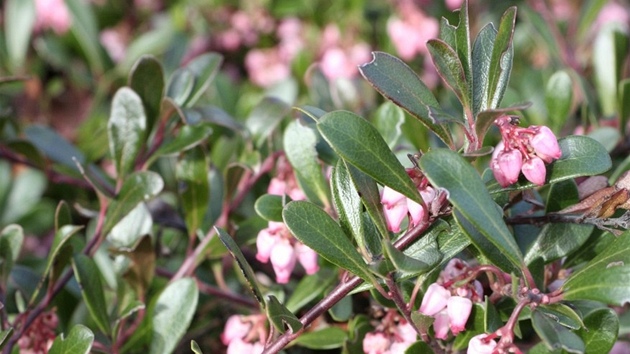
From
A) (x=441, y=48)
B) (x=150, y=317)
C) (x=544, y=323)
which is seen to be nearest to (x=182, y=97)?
(x=150, y=317)

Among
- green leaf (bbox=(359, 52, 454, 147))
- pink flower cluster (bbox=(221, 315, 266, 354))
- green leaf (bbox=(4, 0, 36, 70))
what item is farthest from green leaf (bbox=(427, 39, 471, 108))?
A: green leaf (bbox=(4, 0, 36, 70))

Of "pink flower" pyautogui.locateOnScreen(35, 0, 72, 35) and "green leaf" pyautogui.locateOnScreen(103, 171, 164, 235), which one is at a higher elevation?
"green leaf" pyautogui.locateOnScreen(103, 171, 164, 235)

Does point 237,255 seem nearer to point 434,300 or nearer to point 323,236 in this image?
point 323,236

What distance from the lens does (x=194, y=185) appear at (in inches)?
43.8

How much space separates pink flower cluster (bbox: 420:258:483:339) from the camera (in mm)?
809

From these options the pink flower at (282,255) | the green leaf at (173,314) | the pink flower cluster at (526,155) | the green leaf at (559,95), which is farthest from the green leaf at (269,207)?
the green leaf at (559,95)

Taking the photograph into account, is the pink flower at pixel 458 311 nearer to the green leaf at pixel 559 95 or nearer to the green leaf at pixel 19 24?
the green leaf at pixel 559 95

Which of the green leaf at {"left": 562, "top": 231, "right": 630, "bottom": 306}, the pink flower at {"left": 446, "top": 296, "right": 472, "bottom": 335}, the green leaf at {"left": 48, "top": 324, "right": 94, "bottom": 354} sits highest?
the green leaf at {"left": 562, "top": 231, "right": 630, "bottom": 306}

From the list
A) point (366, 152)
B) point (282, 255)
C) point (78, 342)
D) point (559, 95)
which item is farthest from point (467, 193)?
point (559, 95)

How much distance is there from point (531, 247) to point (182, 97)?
1.83ft

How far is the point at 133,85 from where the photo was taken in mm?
1138

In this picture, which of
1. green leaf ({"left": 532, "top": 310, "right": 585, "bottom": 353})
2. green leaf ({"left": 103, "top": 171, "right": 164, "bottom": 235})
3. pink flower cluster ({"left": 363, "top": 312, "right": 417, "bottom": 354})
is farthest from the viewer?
green leaf ({"left": 103, "top": 171, "right": 164, "bottom": 235})

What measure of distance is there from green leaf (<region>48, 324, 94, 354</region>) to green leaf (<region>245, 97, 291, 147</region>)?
0.42 metres

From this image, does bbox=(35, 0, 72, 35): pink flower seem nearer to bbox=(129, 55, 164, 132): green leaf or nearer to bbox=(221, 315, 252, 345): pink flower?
bbox=(129, 55, 164, 132): green leaf
